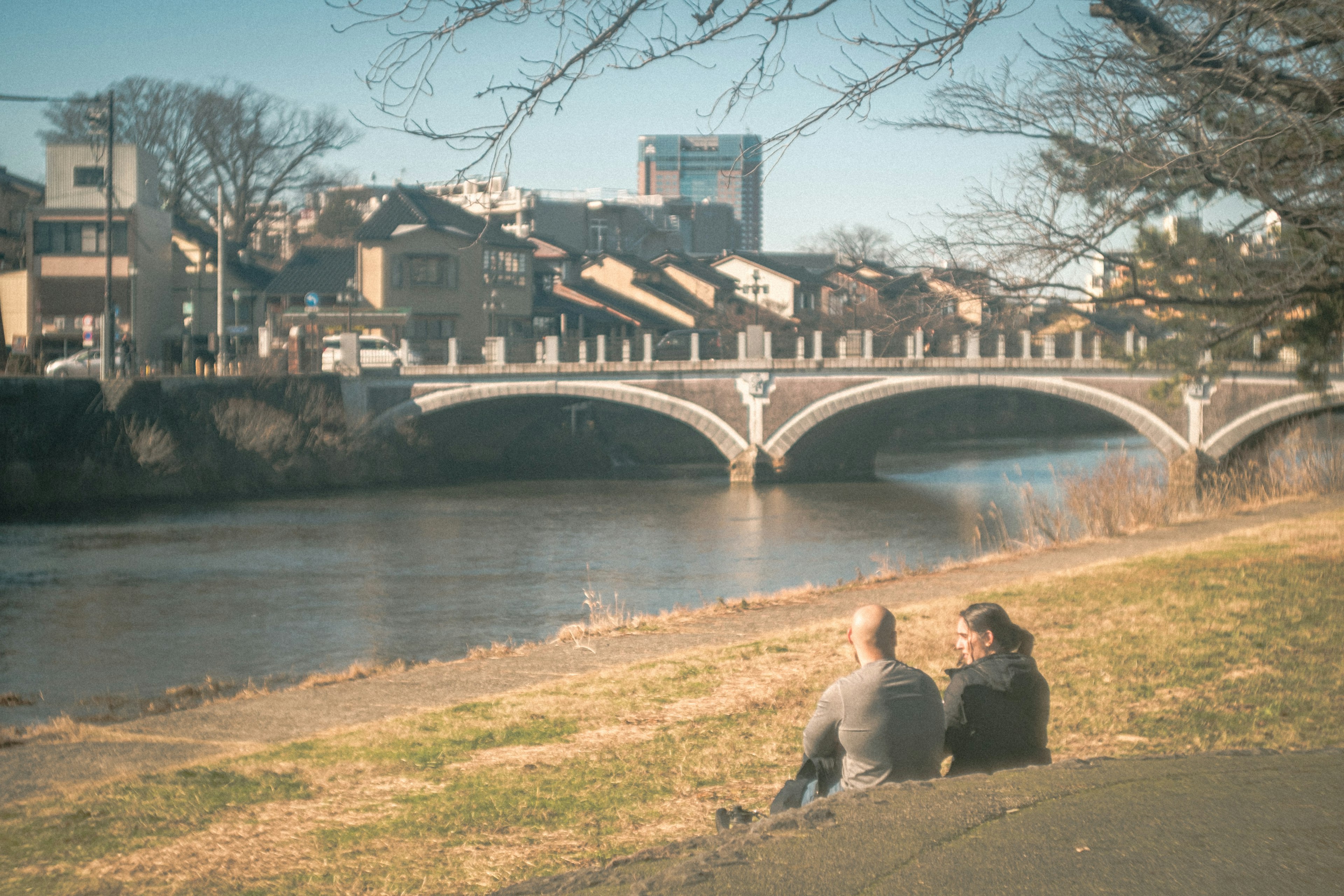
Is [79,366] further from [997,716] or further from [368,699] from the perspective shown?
[997,716]

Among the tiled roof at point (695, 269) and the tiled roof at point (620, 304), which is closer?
the tiled roof at point (620, 304)

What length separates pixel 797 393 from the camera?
128 ft

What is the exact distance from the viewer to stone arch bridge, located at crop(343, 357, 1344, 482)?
106ft

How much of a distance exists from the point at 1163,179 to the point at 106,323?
103 feet

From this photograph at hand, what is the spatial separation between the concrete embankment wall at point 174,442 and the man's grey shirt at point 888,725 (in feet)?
97.3

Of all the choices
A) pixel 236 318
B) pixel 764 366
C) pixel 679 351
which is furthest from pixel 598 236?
pixel 764 366

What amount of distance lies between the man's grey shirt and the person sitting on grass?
0.26m

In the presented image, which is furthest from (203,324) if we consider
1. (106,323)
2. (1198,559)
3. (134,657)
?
(1198,559)

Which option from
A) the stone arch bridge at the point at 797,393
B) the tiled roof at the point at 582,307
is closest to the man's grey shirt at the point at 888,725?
the stone arch bridge at the point at 797,393

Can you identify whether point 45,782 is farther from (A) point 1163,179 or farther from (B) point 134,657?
(B) point 134,657

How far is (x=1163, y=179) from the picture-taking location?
26.3 ft

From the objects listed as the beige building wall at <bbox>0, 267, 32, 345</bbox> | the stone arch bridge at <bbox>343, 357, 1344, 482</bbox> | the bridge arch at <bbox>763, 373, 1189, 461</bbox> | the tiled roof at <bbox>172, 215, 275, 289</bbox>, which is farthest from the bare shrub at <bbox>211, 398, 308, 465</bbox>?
the tiled roof at <bbox>172, 215, 275, 289</bbox>

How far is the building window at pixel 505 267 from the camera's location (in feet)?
172

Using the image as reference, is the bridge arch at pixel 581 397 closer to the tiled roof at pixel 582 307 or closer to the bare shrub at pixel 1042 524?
A: the tiled roof at pixel 582 307
